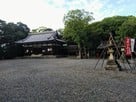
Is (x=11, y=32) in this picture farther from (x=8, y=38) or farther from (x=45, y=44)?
(x=45, y=44)

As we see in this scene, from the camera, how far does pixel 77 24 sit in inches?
1563

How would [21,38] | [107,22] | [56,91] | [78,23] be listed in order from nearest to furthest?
[56,91] → [78,23] → [107,22] → [21,38]

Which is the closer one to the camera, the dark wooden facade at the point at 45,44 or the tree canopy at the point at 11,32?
the tree canopy at the point at 11,32

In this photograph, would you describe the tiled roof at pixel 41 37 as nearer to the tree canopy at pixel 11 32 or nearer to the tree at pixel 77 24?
the tree canopy at pixel 11 32

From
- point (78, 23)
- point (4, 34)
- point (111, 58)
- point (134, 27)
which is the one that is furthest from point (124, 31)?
point (4, 34)

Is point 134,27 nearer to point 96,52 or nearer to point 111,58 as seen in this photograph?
point 96,52

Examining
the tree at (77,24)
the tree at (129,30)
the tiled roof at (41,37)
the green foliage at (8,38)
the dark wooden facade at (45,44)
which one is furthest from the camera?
the tiled roof at (41,37)

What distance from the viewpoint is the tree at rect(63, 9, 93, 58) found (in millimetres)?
39531

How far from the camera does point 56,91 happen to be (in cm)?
983

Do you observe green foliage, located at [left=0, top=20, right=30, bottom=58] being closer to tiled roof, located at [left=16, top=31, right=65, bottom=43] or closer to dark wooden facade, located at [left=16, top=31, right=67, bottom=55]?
Answer: dark wooden facade, located at [left=16, top=31, right=67, bottom=55]

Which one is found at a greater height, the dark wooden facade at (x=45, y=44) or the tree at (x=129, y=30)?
the tree at (x=129, y=30)

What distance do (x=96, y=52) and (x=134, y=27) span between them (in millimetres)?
10186

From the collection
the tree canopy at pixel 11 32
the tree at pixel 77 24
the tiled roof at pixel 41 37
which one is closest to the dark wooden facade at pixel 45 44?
the tiled roof at pixel 41 37

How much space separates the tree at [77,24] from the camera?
39531mm
